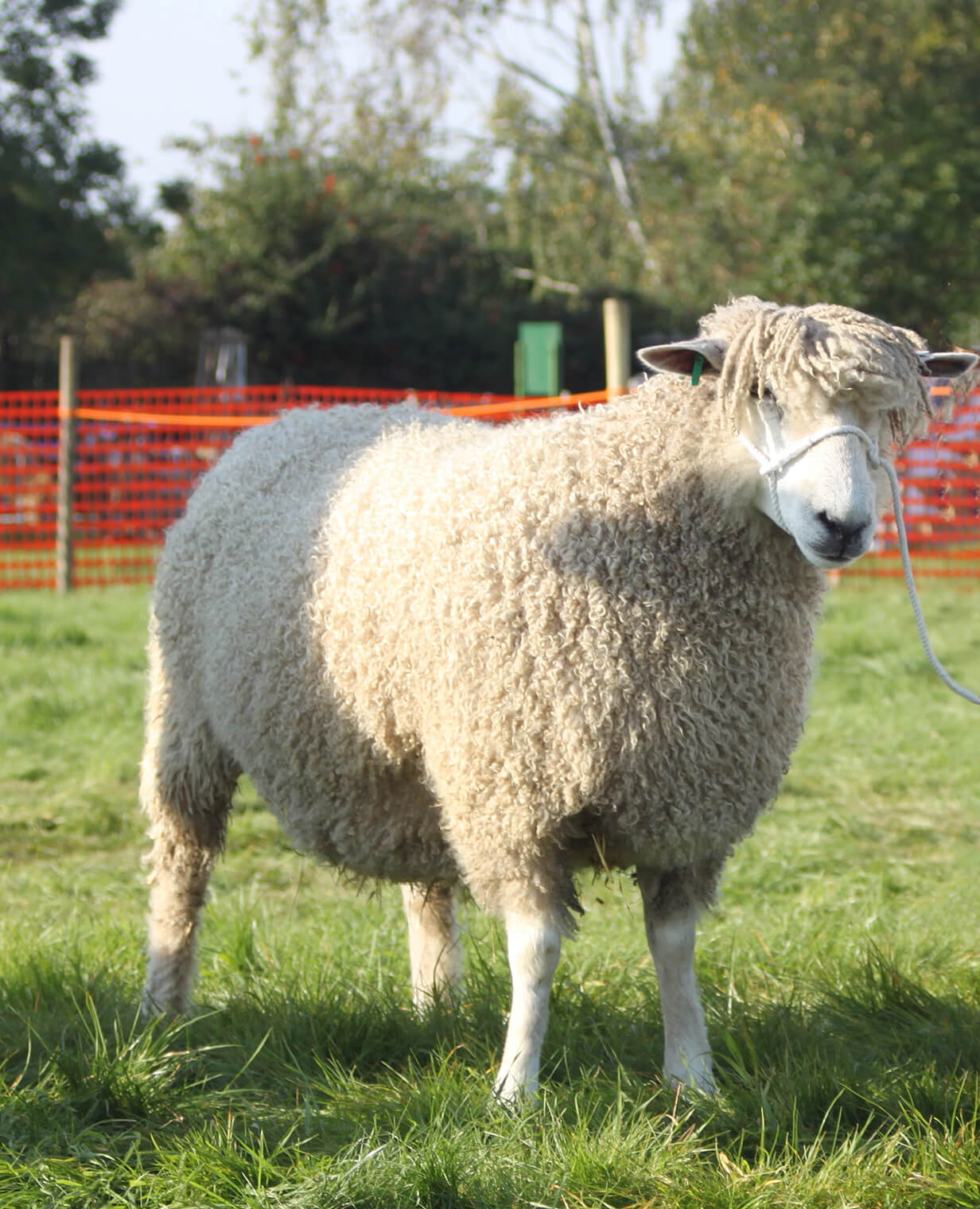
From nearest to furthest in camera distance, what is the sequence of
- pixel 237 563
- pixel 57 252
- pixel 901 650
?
pixel 237 563
pixel 901 650
pixel 57 252

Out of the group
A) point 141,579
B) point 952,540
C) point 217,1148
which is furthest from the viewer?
point 141,579

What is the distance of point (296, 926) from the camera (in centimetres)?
382

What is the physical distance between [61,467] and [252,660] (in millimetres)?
7573

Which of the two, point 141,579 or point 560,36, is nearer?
point 141,579

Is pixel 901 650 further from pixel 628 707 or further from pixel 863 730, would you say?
pixel 628 707

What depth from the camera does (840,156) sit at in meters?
18.4

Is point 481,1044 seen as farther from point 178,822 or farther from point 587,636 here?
point 178,822

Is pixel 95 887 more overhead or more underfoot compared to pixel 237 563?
more underfoot

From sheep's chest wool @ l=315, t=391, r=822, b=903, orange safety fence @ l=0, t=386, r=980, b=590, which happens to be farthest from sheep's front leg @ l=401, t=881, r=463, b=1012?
orange safety fence @ l=0, t=386, r=980, b=590

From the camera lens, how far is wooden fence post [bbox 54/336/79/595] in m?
9.92

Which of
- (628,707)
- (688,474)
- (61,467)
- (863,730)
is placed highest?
(61,467)

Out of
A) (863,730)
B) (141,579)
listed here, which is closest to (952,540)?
(863,730)

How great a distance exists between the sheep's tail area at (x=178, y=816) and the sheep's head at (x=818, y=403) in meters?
1.65

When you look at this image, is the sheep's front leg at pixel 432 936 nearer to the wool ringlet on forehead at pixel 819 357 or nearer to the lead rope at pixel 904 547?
the lead rope at pixel 904 547
